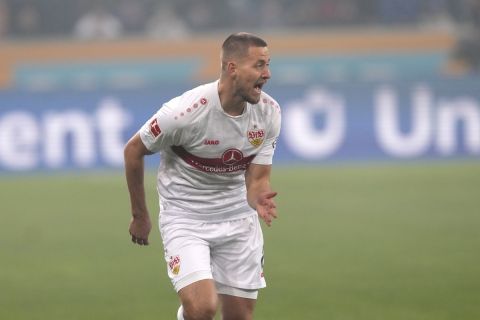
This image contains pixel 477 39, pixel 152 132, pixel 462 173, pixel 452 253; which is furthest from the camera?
pixel 477 39

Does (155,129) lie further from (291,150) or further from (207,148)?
(291,150)

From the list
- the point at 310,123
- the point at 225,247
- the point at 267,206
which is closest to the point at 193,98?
the point at 267,206

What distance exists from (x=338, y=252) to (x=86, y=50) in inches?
475

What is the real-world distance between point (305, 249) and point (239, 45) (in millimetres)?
5380

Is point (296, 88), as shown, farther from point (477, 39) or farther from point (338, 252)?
point (338, 252)

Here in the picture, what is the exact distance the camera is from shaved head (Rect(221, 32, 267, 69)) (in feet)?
20.9

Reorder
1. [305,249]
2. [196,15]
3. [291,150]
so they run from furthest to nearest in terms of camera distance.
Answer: [196,15], [291,150], [305,249]

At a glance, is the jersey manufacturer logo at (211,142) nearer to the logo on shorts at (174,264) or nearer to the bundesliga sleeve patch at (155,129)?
the bundesliga sleeve patch at (155,129)

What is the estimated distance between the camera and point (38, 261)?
11.0m

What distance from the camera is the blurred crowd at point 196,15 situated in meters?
22.7

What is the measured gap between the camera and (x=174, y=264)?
646 cm

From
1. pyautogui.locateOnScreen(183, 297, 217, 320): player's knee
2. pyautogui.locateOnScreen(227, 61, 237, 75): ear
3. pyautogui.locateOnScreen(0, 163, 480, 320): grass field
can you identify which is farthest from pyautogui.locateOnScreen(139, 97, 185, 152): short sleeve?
pyautogui.locateOnScreen(0, 163, 480, 320): grass field

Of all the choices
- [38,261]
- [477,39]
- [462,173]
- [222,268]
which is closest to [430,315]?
[222,268]

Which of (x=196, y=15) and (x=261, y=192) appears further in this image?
(x=196, y=15)
